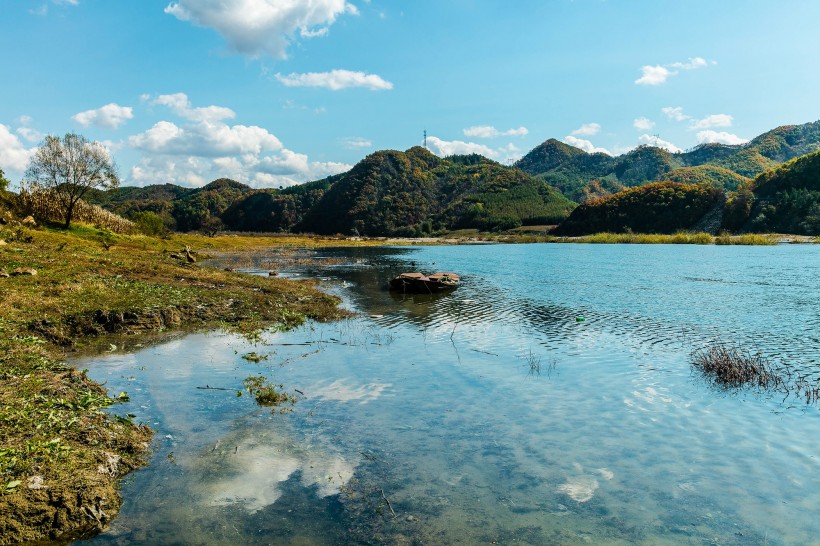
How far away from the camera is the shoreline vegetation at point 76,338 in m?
8.68

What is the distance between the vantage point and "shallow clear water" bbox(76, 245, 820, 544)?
932 cm

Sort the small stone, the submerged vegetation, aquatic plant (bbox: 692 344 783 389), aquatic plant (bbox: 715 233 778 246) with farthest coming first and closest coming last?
aquatic plant (bbox: 715 233 778 246)
aquatic plant (bbox: 692 344 783 389)
the submerged vegetation
the small stone

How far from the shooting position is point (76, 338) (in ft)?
70.7

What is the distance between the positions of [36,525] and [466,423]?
1042 centimetres

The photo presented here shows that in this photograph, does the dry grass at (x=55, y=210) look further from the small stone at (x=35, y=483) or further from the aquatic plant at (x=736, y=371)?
the aquatic plant at (x=736, y=371)

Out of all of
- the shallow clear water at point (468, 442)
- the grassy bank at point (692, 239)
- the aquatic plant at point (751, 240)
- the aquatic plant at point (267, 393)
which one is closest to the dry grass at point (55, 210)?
the shallow clear water at point (468, 442)

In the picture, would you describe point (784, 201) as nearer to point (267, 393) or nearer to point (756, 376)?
point (756, 376)

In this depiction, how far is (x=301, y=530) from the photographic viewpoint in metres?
8.92

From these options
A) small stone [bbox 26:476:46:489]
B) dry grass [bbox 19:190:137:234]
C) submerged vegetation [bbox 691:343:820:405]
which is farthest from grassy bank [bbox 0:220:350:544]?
submerged vegetation [bbox 691:343:820:405]

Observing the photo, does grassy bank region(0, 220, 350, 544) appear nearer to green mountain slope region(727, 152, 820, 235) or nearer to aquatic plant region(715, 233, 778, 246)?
aquatic plant region(715, 233, 778, 246)

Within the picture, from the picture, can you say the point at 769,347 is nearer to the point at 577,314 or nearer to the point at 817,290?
the point at 577,314

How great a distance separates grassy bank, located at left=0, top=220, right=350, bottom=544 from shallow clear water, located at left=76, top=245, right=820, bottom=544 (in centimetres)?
82

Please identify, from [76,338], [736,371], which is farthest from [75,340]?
[736,371]

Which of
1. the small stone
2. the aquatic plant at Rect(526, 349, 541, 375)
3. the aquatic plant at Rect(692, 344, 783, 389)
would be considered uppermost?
the small stone
